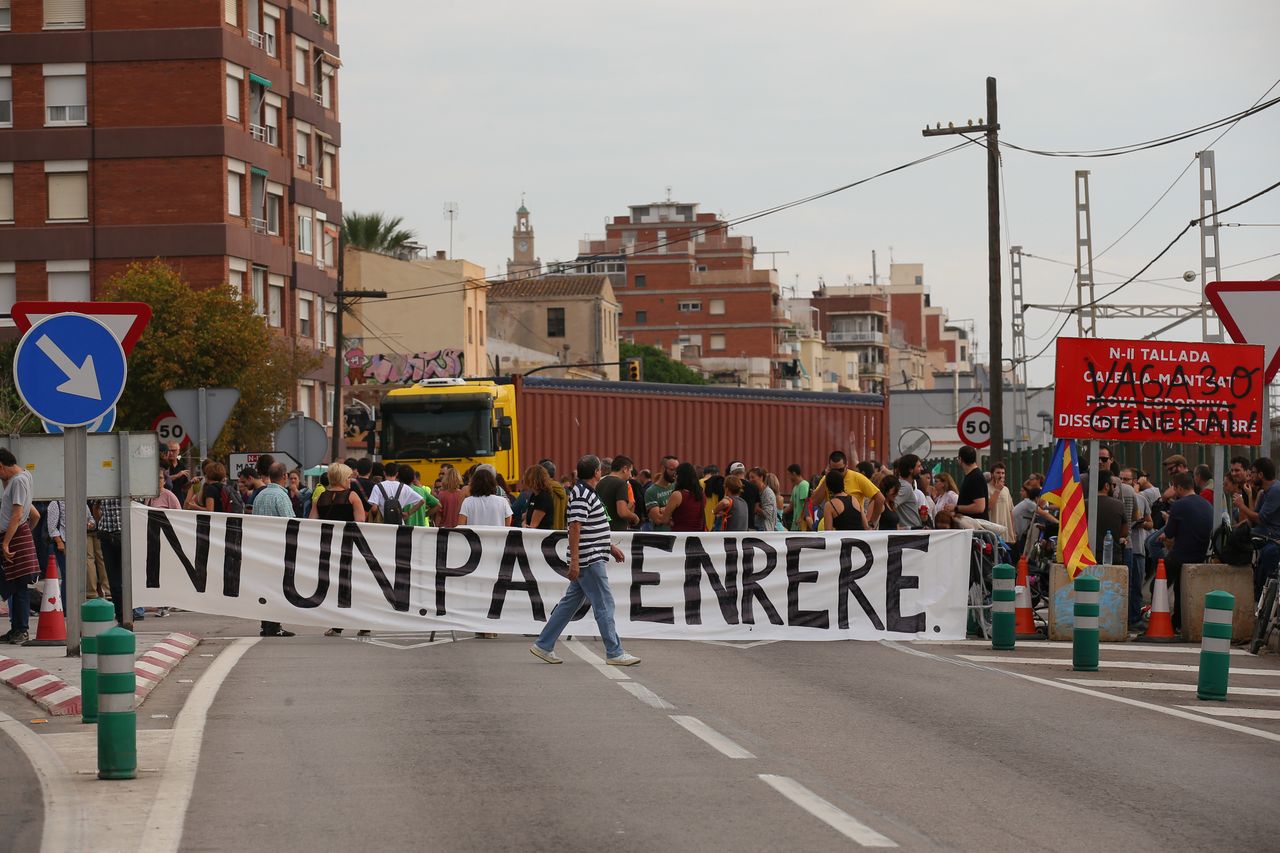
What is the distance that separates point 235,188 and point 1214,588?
43.5 m

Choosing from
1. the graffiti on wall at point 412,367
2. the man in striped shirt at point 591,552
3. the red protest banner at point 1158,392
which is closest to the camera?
the man in striped shirt at point 591,552

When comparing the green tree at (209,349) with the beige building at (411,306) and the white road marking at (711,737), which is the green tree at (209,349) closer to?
the beige building at (411,306)

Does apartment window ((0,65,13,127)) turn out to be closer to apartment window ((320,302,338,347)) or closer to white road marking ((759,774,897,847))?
apartment window ((320,302,338,347))

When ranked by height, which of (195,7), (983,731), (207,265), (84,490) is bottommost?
(983,731)

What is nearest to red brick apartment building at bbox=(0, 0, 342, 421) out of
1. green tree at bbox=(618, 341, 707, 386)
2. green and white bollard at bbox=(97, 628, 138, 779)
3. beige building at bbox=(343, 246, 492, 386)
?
beige building at bbox=(343, 246, 492, 386)

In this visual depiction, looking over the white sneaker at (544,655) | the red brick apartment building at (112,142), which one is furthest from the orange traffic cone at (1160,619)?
the red brick apartment building at (112,142)

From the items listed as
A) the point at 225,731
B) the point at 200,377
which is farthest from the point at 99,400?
the point at 200,377

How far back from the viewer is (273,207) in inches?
2362

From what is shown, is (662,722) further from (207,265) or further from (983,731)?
(207,265)

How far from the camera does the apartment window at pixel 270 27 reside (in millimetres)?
59406

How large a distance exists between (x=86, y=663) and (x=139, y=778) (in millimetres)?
2621

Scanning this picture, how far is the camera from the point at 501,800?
8.84 metres

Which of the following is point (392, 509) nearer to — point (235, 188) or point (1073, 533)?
point (1073, 533)

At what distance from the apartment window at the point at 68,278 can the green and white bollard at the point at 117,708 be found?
159 feet
